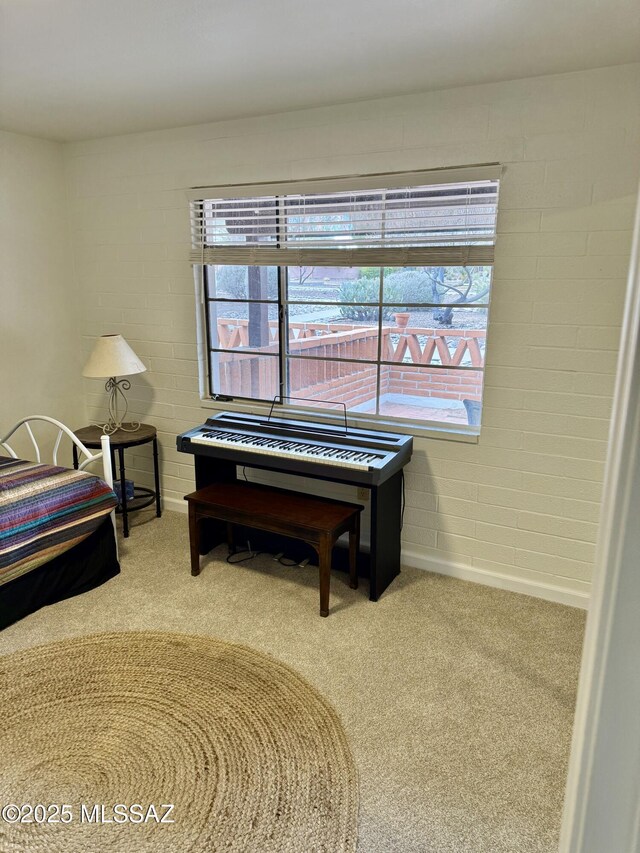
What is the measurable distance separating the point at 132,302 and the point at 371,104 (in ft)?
6.34

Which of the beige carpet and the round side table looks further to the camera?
the round side table

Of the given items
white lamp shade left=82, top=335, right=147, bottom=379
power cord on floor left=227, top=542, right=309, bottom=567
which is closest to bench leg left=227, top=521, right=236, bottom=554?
power cord on floor left=227, top=542, right=309, bottom=567

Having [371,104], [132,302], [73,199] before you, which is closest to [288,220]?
[371,104]

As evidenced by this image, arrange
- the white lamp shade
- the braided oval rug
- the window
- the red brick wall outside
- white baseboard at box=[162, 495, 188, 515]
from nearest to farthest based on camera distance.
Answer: the braided oval rug
the window
the red brick wall outside
the white lamp shade
white baseboard at box=[162, 495, 188, 515]

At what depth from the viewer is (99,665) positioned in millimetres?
2529

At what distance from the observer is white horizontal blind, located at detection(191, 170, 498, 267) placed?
2879mm

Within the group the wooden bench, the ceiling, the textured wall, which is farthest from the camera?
the textured wall

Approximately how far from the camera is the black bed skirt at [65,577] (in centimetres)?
281

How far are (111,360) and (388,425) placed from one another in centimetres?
168

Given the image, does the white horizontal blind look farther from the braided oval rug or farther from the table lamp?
the braided oval rug

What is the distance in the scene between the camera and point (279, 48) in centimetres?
228

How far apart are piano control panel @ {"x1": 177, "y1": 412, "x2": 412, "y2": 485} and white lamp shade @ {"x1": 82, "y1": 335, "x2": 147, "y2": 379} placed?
633 mm

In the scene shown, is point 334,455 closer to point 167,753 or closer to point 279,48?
point 167,753

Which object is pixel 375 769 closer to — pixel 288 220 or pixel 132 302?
pixel 288 220
